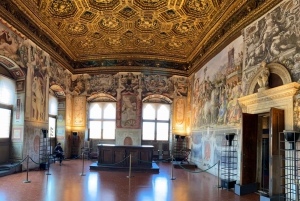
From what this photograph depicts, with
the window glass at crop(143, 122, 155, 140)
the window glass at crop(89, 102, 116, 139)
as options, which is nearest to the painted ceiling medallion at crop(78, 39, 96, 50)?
the window glass at crop(89, 102, 116, 139)

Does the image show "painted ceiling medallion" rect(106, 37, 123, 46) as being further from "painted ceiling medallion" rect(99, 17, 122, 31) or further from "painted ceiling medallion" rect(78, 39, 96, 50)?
"painted ceiling medallion" rect(99, 17, 122, 31)

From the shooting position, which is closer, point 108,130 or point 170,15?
point 170,15

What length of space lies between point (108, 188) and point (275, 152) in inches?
219

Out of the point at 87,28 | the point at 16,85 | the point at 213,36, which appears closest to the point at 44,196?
the point at 16,85

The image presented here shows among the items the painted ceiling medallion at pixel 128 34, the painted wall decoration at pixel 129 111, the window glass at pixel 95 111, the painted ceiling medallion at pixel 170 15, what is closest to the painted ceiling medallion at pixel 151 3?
the painted ceiling medallion at pixel 170 15

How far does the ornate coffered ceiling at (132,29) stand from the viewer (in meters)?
10.7

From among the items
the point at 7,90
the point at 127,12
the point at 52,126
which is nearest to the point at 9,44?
the point at 7,90

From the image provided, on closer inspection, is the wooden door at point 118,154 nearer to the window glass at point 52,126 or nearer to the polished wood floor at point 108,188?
the polished wood floor at point 108,188

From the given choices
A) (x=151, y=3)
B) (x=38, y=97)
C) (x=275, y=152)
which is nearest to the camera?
(x=275, y=152)

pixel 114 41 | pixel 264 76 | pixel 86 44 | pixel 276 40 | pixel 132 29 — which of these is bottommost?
pixel 264 76

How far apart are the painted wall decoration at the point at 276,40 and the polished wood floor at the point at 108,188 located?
4.33 m

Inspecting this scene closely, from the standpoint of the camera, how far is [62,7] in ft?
37.0

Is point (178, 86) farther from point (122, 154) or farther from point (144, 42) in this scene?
point (122, 154)

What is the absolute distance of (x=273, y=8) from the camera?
8375mm
